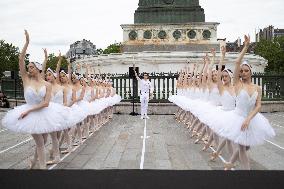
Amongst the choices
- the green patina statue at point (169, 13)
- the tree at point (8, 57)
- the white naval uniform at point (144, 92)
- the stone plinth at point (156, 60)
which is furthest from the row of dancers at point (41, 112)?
the tree at point (8, 57)

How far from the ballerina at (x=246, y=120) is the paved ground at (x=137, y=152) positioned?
1937 millimetres

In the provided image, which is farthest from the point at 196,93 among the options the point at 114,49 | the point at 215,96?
the point at 114,49

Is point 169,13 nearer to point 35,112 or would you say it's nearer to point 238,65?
point 35,112

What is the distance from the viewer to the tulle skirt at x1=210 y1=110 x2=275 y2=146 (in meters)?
8.95

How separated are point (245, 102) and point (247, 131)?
1.62ft

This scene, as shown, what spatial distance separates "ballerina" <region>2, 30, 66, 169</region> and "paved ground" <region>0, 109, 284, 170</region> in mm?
1136

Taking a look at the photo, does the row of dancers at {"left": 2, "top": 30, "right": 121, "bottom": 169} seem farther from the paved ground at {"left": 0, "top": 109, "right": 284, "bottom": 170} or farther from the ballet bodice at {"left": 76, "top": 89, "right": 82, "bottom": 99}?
the ballet bodice at {"left": 76, "top": 89, "right": 82, "bottom": 99}

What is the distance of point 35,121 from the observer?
9961mm

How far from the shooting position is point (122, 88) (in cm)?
3422

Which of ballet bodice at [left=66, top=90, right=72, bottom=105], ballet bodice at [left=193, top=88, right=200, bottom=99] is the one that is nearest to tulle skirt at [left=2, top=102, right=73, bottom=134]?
ballet bodice at [left=66, top=90, right=72, bottom=105]

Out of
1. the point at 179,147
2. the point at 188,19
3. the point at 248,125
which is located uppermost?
the point at 188,19

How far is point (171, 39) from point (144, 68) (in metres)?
8.27
